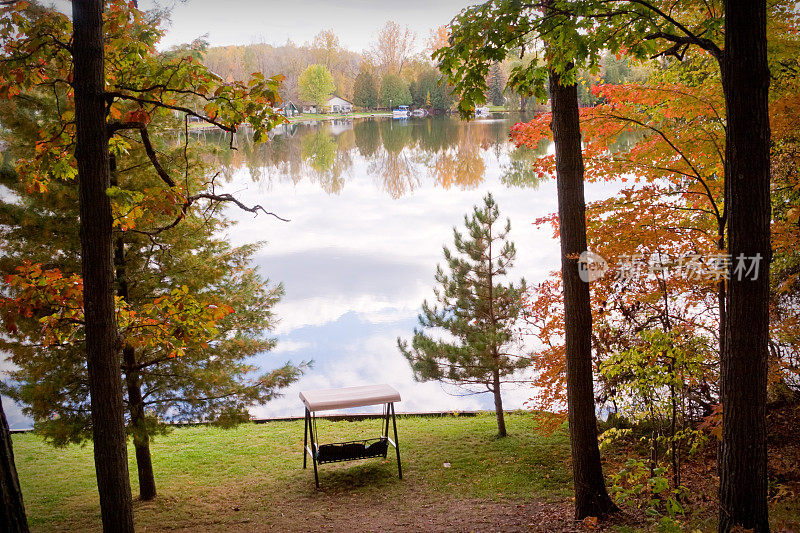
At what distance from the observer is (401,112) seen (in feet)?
187

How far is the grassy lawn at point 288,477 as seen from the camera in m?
7.61

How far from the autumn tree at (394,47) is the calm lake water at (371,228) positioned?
497cm

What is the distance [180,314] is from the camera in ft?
15.9

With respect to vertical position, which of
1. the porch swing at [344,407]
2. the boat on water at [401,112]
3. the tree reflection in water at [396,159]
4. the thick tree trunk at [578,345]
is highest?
the boat on water at [401,112]

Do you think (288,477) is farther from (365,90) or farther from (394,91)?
(365,90)

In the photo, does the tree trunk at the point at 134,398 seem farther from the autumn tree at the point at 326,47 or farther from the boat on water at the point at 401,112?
the boat on water at the point at 401,112

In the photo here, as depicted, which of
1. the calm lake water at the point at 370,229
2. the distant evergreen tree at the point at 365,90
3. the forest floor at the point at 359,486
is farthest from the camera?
the distant evergreen tree at the point at 365,90

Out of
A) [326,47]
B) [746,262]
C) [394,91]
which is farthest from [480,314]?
[326,47]

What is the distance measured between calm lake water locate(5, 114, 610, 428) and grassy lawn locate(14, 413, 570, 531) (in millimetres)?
2879

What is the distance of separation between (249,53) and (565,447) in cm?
4065

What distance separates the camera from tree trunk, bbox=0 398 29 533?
11.3 feet

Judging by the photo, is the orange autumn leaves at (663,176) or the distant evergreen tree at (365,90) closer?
the orange autumn leaves at (663,176)

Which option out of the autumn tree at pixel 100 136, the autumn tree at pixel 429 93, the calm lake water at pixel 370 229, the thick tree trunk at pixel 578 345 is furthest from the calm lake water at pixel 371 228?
the autumn tree at pixel 100 136

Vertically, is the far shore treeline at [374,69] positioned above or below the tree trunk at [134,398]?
above
